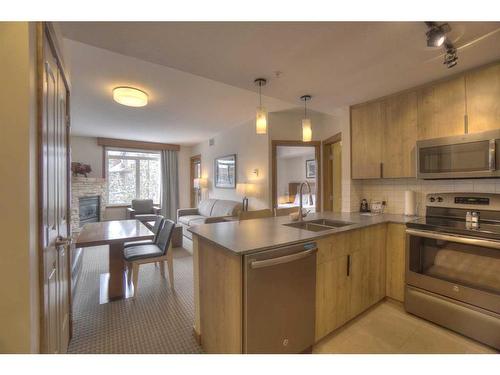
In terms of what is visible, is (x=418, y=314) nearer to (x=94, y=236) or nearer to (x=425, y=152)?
(x=425, y=152)

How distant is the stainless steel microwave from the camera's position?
1833 millimetres

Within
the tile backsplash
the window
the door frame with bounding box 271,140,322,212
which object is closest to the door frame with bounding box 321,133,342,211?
the door frame with bounding box 271,140,322,212

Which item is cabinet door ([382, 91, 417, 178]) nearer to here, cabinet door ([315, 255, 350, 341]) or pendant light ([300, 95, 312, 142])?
pendant light ([300, 95, 312, 142])

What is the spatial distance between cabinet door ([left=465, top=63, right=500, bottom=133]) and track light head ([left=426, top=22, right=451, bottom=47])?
87cm

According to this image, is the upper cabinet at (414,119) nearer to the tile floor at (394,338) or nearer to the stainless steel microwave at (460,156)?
the stainless steel microwave at (460,156)

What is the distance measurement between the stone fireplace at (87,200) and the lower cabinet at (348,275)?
5953 millimetres

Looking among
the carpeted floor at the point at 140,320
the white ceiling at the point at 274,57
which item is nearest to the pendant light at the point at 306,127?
the white ceiling at the point at 274,57

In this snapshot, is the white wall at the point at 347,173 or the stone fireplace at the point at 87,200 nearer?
the white wall at the point at 347,173

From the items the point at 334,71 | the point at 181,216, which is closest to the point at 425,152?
the point at 334,71

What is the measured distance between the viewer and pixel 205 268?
163 centimetres

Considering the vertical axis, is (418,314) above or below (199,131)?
below

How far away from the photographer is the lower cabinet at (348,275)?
5.59ft
